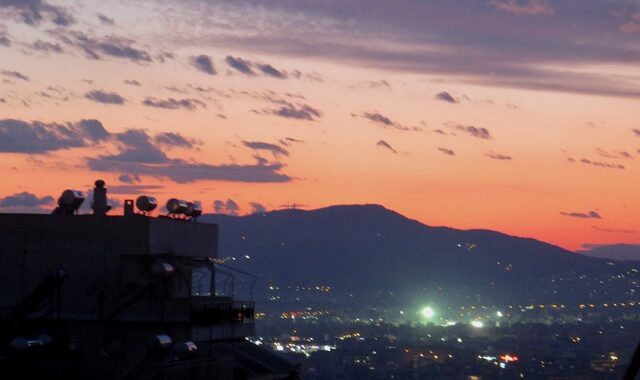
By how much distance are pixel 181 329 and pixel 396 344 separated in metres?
160

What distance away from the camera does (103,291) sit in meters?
31.8

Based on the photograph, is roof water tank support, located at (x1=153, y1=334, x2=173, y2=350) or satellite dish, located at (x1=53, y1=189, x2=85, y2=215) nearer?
roof water tank support, located at (x1=153, y1=334, x2=173, y2=350)

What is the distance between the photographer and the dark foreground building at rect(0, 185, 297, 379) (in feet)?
102

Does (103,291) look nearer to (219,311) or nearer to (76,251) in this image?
(76,251)

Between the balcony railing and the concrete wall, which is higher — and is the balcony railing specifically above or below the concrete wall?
below

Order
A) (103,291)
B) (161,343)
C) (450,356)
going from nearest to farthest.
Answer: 1. (161,343)
2. (103,291)
3. (450,356)

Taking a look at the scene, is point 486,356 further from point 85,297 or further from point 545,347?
point 85,297

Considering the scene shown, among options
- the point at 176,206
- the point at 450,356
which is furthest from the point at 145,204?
the point at 450,356

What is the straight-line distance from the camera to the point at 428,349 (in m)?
177

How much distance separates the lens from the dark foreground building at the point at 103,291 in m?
31.0

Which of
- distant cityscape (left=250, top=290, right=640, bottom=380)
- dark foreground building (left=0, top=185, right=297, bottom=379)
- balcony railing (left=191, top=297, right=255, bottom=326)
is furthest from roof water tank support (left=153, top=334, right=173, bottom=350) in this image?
distant cityscape (left=250, top=290, right=640, bottom=380)

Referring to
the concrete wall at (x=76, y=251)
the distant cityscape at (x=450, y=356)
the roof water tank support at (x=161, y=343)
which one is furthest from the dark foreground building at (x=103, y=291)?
the distant cityscape at (x=450, y=356)

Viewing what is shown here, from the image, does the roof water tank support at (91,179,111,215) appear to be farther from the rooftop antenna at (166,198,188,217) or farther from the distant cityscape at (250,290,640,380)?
the distant cityscape at (250,290,640,380)

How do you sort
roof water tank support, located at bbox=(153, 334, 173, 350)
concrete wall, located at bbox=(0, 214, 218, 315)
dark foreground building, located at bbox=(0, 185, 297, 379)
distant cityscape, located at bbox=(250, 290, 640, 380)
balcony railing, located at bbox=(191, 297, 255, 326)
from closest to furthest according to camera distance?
roof water tank support, located at bbox=(153, 334, 173, 350), dark foreground building, located at bbox=(0, 185, 297, 379), concrete wall, located at bbox=(0, 214, 218, 315), balcony railing, located at bbox=(191, 297, 255, 326), distant cityscape, located at bbox=(250, 290, 640, 380)
